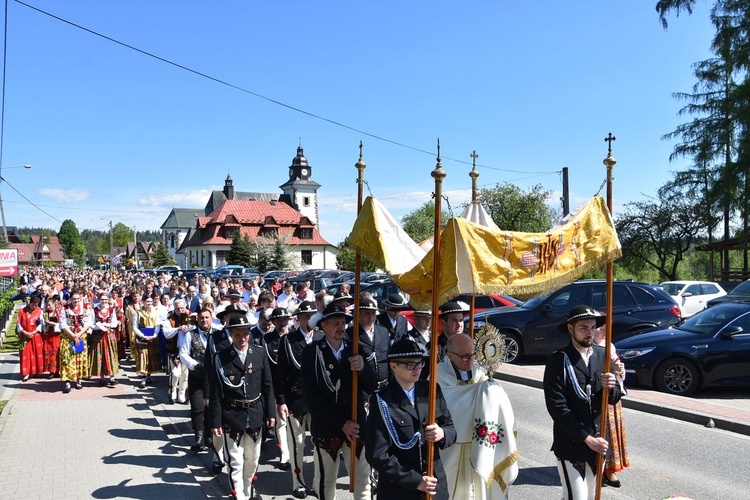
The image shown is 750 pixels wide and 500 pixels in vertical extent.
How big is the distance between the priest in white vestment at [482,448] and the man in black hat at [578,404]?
49 centimetres

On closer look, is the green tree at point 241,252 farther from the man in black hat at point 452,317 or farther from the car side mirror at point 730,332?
the man in black hat at point 452,317

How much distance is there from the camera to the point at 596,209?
4742 mm

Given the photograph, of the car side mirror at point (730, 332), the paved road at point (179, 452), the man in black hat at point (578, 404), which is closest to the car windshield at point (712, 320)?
the car side mirror at point (730, 332)

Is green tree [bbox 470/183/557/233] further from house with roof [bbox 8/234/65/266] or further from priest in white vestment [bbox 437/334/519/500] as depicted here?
house with roof [bbox 8/234/65/266]

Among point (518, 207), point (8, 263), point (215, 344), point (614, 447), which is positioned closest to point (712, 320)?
point (614, 447)

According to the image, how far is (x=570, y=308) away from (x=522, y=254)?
33.3 ft

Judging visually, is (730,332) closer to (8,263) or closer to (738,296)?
(738,296)

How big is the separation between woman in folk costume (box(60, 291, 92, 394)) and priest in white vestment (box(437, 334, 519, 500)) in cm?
962

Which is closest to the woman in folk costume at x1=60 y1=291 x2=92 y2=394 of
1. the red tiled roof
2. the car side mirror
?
the car side mirror

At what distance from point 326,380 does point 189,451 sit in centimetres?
347

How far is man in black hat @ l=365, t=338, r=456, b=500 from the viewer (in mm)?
3662

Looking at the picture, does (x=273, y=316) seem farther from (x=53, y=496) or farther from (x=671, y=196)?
(x=671, y=196)

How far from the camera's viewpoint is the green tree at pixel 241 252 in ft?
208

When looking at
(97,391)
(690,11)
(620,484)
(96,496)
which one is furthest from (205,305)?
(690,11)
